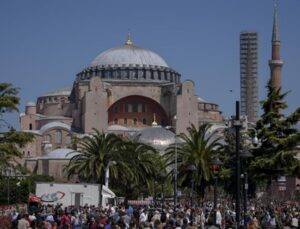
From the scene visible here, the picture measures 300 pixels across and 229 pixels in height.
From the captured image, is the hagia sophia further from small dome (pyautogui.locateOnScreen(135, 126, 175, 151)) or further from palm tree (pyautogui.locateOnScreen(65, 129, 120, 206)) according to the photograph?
palm tree (pyautogui.locateOnScreen(65, 129, 120, 206))

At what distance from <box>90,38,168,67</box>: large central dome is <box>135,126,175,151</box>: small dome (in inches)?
690

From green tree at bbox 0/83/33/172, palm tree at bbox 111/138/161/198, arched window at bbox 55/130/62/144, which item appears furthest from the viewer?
arched window at bbox 55/130/62/144

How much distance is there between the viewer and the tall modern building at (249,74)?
468 feet

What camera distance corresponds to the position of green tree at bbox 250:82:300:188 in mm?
31703

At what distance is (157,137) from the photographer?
81562mm

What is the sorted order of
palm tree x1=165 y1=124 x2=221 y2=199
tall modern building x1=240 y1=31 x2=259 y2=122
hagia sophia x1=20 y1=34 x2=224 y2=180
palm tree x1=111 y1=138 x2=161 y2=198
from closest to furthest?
palm tree x1=111 y1=138 x2=161 y2=198
palm tree x1=165 y1=124 x2=221 y2=199
hagia sophia x1=20 y1=34 x2=224 y2=180
tall modern building x1=240 y1=31 x2=259 y2=122

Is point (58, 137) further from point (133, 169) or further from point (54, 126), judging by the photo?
point (133, 169)

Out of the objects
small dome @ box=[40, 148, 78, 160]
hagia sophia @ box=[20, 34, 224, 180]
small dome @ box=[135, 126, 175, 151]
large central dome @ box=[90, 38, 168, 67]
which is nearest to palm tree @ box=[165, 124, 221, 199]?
hagia sophia @ box=[20, 34, 224, 180]

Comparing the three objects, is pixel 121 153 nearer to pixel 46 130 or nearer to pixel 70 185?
pixel 70 185

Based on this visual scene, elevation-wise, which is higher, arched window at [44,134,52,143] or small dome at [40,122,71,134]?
small dome at [40,122,71,134]

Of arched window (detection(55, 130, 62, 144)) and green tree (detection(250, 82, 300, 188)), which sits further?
arched window (detection(55, 130, 62, 144))

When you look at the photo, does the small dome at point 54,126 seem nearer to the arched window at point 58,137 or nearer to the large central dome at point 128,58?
the arched window at point 58,137

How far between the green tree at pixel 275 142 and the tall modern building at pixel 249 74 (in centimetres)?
10817

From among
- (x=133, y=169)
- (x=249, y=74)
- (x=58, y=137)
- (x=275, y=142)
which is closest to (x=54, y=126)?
(x=58, y=137)
